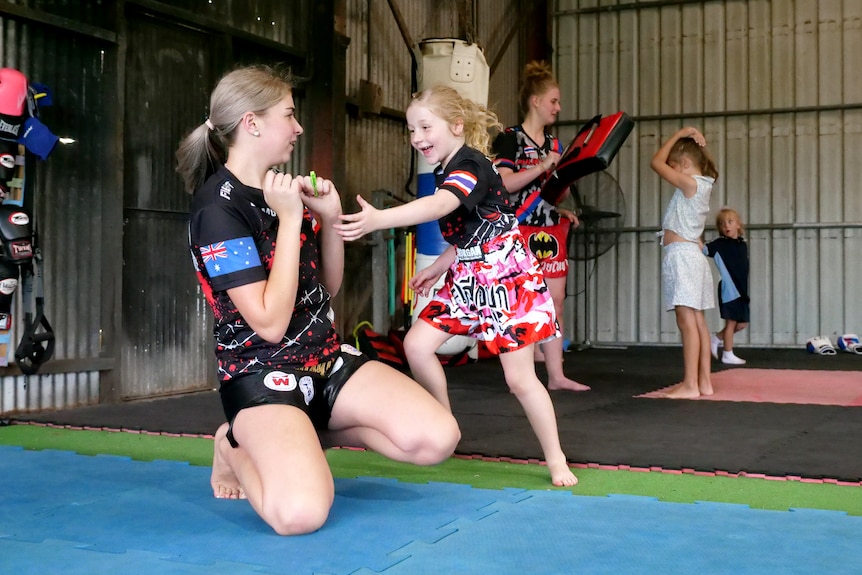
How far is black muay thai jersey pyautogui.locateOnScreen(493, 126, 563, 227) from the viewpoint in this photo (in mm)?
5098

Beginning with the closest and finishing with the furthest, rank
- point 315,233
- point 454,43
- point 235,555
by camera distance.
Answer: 1. point 235,555
2. point 315,233
3. point 454,43

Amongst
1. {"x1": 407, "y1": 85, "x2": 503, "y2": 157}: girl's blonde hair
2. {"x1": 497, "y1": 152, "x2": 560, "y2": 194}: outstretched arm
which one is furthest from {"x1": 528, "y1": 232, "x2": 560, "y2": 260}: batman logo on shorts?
{"x1": 407, "y1": 85, "x2": 503, "y2": 157}: girl's blonde hair

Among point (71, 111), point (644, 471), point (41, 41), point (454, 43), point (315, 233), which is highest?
point (454, 43)

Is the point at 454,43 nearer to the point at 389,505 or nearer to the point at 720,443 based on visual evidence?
the point at 720,443

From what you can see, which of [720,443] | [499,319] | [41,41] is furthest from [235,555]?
[41,41]

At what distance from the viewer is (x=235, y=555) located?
2.14 m

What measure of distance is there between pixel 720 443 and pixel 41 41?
13.1 feet

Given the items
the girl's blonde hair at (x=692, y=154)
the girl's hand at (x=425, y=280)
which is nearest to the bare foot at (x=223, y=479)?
the girl's hand at (x=425, y=280)

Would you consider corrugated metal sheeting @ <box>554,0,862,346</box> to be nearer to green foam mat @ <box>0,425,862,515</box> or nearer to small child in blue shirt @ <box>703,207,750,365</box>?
small child in blue shirt @ <box>703,207,750,365</box>

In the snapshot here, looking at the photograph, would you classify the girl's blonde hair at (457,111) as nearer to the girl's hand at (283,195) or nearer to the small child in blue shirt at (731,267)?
the girl's hand at (283,195)

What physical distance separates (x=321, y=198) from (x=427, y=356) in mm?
769

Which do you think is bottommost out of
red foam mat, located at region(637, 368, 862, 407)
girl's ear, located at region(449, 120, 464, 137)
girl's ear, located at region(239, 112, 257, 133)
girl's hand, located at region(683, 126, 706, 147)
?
red foam mat, located at region(637, 368, 862, 407)

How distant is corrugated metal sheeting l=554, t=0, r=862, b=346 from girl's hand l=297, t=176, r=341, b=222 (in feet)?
28.1

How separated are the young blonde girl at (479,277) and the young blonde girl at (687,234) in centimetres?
206
